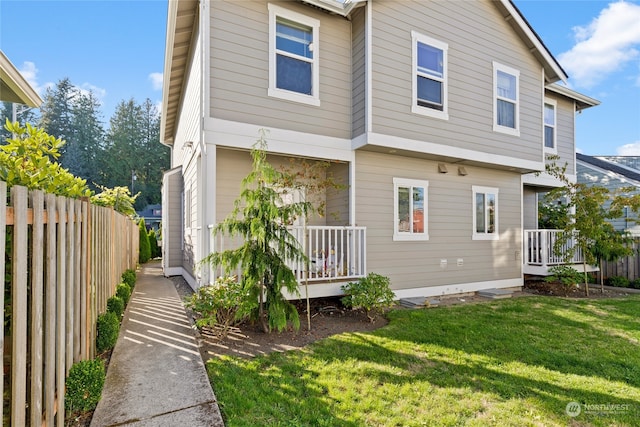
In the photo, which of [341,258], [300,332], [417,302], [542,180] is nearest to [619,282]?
[542,180]

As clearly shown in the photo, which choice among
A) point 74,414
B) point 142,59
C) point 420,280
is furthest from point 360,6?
point 142,59

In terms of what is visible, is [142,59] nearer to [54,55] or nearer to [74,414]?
[54,55]

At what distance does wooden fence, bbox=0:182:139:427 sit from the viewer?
1870 millimetres

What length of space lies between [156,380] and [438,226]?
6.72 metres

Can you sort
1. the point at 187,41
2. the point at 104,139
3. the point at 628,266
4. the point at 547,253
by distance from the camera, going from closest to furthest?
the point at 187,41, the point at 547,253, the point at 628,266, the point at 104,139

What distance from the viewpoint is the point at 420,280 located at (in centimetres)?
781

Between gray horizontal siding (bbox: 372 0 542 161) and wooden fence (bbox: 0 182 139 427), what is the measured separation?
5623 mm

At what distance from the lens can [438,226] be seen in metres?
8.09

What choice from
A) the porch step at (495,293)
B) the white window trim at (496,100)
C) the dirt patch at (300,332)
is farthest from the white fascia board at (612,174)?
the dirt patch at (300,332)

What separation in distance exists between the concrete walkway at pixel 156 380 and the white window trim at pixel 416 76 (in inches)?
257

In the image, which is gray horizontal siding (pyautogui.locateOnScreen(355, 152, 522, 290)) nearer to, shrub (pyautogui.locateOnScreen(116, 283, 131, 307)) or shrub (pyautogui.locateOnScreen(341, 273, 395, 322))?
shrub (pyautogui.locateOnScreen(341, 273, 395, 322))

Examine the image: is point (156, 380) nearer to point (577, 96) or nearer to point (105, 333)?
point (105, 333)

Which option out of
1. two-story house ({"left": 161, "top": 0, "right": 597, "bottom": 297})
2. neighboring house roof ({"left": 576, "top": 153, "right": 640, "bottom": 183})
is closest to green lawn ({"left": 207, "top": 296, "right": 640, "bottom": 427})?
two-story house ({"left": 161, "top": 0, "right": 597, "bottom": 297})

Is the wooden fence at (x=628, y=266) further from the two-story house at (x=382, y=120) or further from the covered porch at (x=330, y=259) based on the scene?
the covered porch at (x=330, y=259)
